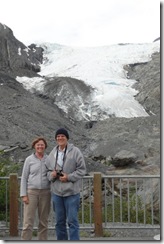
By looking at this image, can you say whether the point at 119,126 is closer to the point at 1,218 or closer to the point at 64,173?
the point at 1,218

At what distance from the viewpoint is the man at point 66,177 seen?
5559 millimetres

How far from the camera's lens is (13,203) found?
7.15 meters

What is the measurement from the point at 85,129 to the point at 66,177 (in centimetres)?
2962

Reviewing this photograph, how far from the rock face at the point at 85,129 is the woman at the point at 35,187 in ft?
18.5

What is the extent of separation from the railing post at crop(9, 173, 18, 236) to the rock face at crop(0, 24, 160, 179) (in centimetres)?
480

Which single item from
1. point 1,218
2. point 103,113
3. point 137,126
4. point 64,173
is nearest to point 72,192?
point 64,173

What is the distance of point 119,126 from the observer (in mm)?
32562

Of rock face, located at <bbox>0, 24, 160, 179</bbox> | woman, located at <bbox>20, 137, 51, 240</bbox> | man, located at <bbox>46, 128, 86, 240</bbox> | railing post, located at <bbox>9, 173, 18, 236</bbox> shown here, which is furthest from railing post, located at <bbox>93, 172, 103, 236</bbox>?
rock face, located at <bbox>0, 24, 160, 179</bbox>

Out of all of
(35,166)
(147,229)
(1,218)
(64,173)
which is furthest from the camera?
(1,218)

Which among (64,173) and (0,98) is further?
(0,98)

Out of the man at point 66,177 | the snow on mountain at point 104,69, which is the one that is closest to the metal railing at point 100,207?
the man at point 66,177

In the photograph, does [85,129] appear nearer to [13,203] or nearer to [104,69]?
[104,69]

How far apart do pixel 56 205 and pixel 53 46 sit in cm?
6871

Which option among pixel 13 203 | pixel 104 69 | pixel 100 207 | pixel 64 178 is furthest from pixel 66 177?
pixel 104 69
